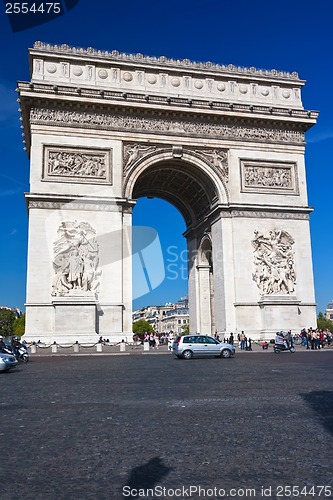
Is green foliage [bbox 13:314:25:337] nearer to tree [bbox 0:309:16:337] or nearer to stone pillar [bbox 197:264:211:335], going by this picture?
tree [bbox 0:309:16:337]

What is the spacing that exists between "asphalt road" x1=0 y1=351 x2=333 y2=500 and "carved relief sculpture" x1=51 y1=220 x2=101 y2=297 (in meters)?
16.4

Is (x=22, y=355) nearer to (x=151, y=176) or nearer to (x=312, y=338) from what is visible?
(x=312, y=338)

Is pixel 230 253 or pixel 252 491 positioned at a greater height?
pixel 230 253

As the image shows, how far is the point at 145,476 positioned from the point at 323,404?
4203 millimetres

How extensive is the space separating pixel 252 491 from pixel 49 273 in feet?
77.4

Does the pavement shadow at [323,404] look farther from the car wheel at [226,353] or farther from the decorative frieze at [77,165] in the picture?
the decorative frieze at [77,165]

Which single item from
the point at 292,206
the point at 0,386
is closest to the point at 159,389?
the point at 0,386

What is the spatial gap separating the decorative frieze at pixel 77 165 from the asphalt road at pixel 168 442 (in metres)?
19.1

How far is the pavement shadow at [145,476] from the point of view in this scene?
384 centimetres

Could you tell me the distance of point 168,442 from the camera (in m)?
5.28

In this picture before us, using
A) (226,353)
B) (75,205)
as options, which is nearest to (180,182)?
(75,205)

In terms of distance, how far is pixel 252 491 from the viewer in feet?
12.2

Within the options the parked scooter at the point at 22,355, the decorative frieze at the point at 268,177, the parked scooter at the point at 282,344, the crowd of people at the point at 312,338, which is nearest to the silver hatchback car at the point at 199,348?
the parked scooter at the point at 282,344

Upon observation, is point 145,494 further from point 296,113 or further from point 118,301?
point 296,113
